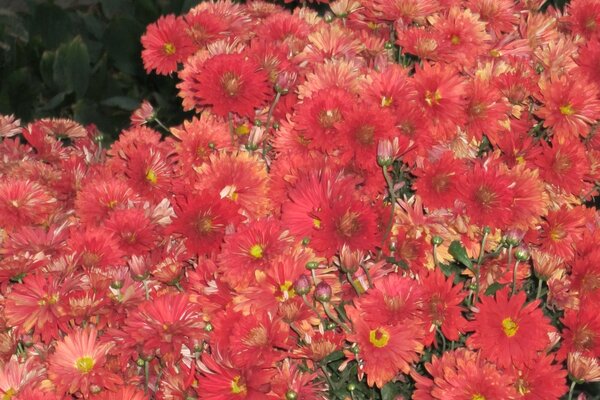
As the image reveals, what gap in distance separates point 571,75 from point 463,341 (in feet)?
1.99

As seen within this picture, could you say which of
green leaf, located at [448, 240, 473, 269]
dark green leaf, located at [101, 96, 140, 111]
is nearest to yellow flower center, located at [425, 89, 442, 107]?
green leaf, located at [448, 240, 473, 269]

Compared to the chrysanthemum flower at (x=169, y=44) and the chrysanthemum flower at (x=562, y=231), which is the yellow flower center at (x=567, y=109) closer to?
the chrysanthemum flower at (x=562, y=231)

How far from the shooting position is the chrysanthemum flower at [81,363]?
50.1 inches

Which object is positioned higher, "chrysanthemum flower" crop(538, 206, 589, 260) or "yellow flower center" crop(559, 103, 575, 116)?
"yellow flower center" crop(559, 103, 575, 116)

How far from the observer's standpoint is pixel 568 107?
59.8 inches

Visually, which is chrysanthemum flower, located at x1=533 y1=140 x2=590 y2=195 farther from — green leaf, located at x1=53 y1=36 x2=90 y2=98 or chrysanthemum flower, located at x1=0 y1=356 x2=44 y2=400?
green leaf, located at x1=53 y1=36 x2=90 y2=98

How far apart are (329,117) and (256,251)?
0.84 feet

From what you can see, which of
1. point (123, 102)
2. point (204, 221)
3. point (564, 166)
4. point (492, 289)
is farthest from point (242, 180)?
point (123, 102)

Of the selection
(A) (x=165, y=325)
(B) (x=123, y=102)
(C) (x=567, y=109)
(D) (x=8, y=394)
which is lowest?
(B) (x=123, y=102)

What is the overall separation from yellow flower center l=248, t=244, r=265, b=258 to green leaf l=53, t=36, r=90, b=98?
2892 millimetres

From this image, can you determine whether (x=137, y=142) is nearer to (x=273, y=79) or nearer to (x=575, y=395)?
(x=273, y=79)

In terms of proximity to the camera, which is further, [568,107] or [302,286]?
[568,107]

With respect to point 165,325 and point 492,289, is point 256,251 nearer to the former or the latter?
point 165,325

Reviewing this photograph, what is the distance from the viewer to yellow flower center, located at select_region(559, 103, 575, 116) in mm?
1519
